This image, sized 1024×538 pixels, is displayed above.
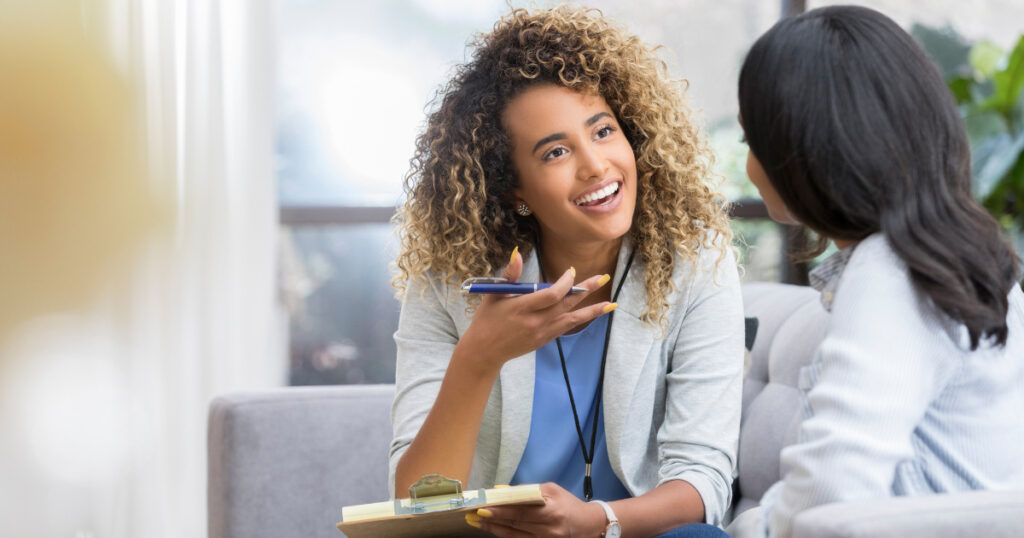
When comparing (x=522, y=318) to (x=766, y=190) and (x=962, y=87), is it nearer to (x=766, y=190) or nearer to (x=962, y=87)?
(x=766, y=190)

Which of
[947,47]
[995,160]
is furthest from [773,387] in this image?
[947,47]

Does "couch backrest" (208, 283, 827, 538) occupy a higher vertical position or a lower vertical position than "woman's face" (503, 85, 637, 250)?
lower

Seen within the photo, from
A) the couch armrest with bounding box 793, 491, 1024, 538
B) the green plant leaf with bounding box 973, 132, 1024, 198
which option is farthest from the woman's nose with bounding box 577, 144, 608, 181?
the green plant leaf with bounding box 973, 132, 1024, 198

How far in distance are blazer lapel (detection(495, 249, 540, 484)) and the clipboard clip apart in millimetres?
354

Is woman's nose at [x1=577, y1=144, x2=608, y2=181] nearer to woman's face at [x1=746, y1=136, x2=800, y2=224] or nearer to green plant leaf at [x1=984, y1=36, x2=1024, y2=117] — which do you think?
woman's face at [x1=746, y1=136, x2=800, y2=224]

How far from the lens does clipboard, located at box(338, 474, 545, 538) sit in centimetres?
98

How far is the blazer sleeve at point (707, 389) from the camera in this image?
4.23 feet

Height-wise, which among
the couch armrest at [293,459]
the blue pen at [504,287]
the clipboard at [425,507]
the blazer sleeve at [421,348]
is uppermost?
the blue pen at [504,287]

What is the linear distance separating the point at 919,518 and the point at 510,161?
860 millimetres

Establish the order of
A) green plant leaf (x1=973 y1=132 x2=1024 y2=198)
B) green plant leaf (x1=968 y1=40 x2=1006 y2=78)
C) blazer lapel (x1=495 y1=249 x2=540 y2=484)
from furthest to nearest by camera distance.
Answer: green plant leaf (x1=968 y1=40 x2=1006 y2=78), green plant leaf (x1=973 y1=132 x2=1024 y2=198), blazer lapel (x1=495 y1=249 x2=540 y2=484)

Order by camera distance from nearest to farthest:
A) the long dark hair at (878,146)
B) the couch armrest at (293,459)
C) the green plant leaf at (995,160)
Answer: the long dark hair at (878,146) < the couch armrest at (293,459) < the green plant leaf at (995,160)

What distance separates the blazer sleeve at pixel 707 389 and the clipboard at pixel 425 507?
1.08ft

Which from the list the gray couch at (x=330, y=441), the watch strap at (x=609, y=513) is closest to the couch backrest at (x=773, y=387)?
the gray couch at (x=330, y=441)

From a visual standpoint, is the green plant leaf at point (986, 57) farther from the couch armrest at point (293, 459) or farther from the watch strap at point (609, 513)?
the watch strap at point (609, 513)
